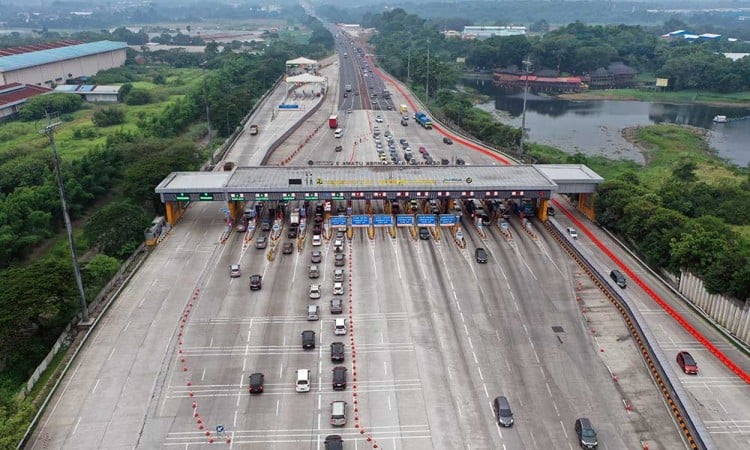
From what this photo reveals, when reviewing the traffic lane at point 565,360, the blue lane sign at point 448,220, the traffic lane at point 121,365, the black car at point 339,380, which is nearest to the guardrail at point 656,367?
the traffic lane at point 565,360

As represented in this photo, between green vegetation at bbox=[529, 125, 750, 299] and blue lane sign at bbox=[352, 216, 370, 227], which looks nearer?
green vegetation at bbox=[529, 125, 750, 299]

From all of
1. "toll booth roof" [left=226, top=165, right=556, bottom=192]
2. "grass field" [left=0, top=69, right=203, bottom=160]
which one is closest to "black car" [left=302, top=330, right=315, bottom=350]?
"toll booth roof" [left=226, top=165, right=556, bottom=192]

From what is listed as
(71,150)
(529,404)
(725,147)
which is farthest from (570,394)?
(725,147)

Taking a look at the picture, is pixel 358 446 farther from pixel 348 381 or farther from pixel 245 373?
pixel 245 373

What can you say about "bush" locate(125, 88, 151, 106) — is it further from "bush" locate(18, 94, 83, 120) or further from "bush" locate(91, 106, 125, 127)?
"bush" locate(91, 106, 125, 127)

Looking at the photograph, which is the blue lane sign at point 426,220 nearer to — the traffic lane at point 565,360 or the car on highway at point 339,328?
the traffic lane at point 565,360
